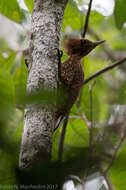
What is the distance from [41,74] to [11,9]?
1294mm

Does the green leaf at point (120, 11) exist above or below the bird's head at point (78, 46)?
above

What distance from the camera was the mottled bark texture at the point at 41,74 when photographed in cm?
130

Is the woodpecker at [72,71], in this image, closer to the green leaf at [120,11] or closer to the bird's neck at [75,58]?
the bird's neck at [75,58]

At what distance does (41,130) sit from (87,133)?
Result: 1.24 m

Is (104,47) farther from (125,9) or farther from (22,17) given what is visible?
(125,9)

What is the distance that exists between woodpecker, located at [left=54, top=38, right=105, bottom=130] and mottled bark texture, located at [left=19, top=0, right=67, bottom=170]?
1.54 feet

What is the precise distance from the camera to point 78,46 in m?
3.44

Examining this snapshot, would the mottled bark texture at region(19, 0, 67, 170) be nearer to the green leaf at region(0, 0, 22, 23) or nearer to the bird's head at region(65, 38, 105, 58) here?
the green leaf at region(0, 0, 22, 23)

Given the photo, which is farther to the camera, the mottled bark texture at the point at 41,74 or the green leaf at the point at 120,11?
the green leaf at the point at 120,11

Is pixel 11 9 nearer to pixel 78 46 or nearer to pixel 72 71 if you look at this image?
pixel 72 71

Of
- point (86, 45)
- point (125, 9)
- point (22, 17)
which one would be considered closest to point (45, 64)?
point (125, 9)

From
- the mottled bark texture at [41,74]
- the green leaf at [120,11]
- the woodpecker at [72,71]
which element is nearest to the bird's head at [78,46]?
the woodpecker at [72,71]

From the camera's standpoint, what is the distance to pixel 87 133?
2.58 m

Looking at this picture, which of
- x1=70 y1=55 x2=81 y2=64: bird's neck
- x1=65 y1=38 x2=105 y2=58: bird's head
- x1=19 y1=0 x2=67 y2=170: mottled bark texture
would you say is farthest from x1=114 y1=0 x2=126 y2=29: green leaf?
x1=65 y1=38 x2=105 y2=58: bird's head
